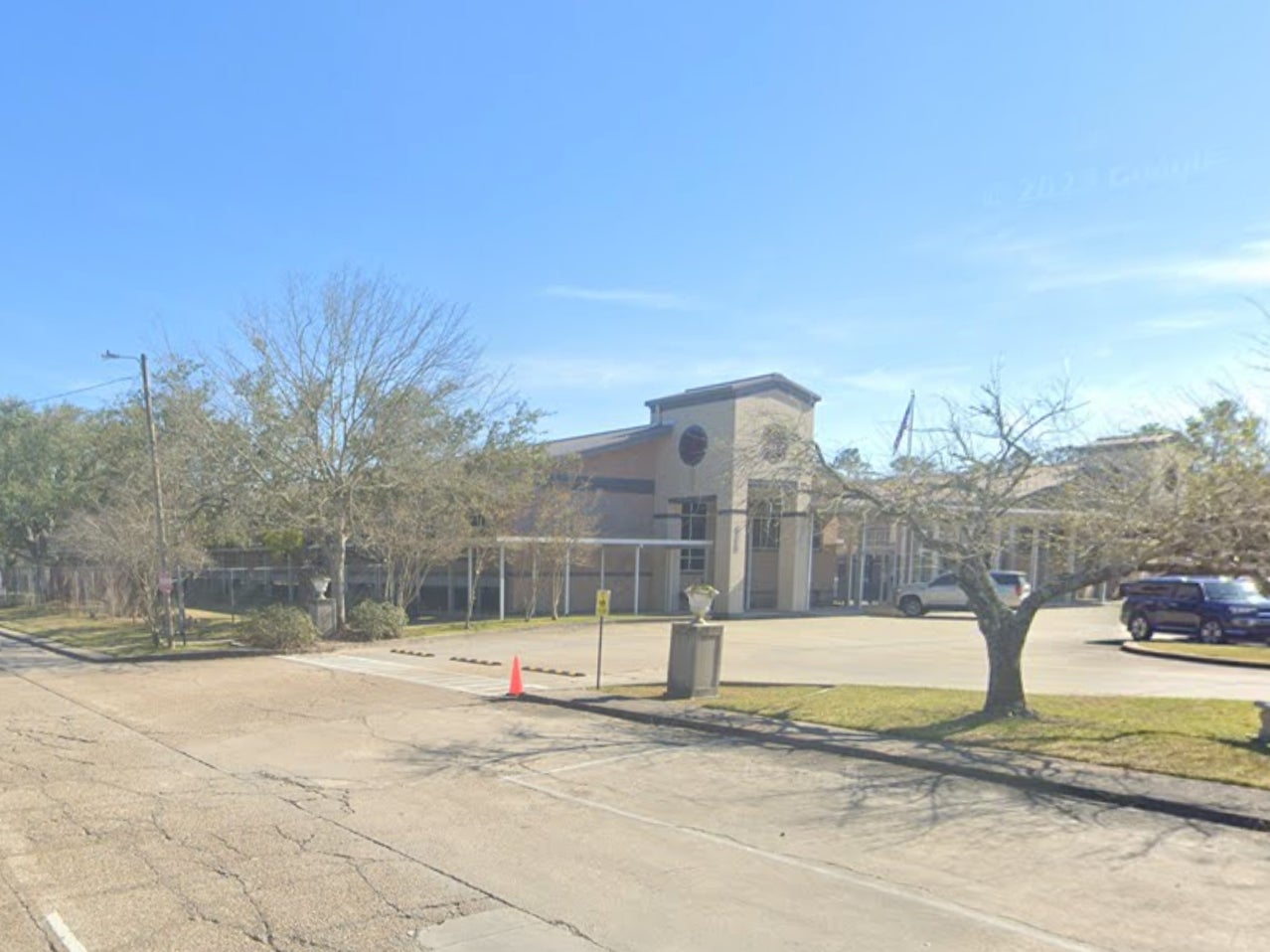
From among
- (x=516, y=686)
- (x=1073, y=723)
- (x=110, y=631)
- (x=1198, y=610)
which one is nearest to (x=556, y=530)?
(x=110, y=631)

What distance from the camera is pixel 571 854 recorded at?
21.3 ft

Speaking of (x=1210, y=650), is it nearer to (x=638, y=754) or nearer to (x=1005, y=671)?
(x=1005, y=671)

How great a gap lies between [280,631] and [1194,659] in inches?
813

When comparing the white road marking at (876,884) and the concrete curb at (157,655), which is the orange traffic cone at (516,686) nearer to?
the white road marking at (876,884)

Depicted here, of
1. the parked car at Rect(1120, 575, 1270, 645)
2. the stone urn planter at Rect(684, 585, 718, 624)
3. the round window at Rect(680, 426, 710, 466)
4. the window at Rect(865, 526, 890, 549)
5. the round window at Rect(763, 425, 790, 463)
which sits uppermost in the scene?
the round window at Rect(680, 426, 710, 466)

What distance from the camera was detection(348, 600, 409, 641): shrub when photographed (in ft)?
83.5

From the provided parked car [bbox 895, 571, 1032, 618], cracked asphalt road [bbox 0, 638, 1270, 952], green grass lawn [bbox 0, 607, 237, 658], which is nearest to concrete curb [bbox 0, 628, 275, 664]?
green grass lawn [bbox 0, 607, 237, 658]

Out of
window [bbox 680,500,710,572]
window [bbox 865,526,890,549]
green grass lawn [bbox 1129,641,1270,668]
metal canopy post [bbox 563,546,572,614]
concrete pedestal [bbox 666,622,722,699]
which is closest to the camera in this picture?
concrete pedestal [bbox 666,622,722,699]

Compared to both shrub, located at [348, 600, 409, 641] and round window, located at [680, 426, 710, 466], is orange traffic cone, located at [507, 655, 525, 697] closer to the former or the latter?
shrub, located at [348, 600, 409, 641]

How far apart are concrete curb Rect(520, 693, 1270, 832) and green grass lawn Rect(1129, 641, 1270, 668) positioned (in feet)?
41.0

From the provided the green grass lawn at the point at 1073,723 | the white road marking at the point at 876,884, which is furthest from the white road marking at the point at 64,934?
the green grass lawn at the point at 1073,723

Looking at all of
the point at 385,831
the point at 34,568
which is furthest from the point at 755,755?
the point at 34,568

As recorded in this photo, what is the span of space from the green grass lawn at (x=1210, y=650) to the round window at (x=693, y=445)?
17.9m

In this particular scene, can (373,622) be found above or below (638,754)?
below
